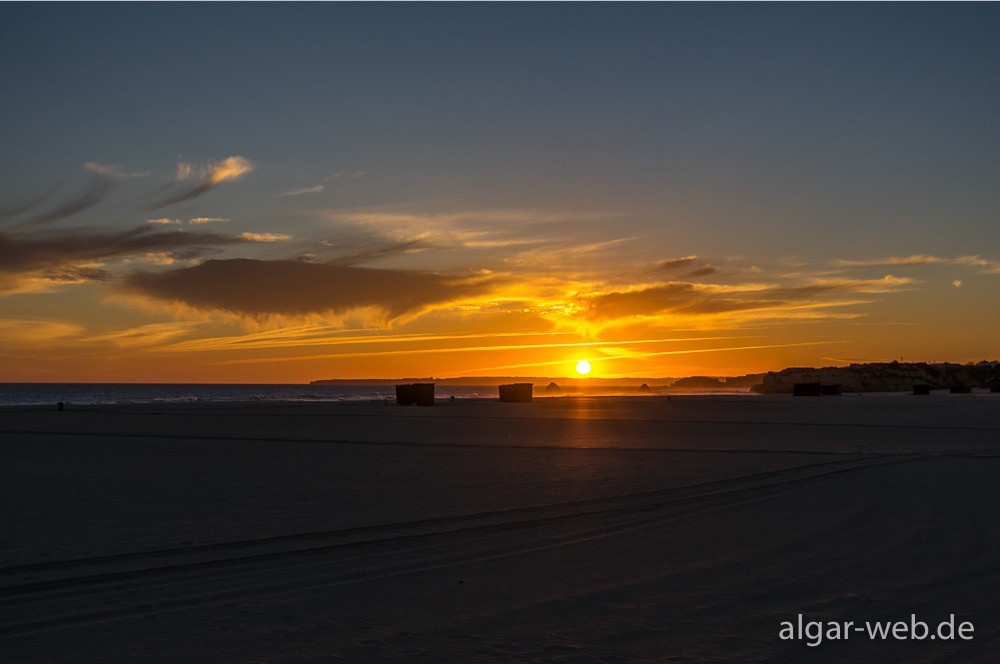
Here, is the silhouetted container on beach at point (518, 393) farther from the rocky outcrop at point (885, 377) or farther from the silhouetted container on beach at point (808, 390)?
the rocky outcrop at point (885, 377)

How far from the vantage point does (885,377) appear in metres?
133

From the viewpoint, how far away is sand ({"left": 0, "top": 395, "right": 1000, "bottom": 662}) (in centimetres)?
607

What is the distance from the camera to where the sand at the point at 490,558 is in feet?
19.9

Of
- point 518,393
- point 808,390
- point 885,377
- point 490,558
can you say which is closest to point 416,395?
point 518,393

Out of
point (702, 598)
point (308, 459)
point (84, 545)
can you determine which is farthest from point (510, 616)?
point (308, 459)

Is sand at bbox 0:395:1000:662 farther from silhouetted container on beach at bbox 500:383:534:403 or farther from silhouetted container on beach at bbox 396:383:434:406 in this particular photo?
silhouetted container on beach at bbox 500:383:534:403

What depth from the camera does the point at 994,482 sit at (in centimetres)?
1502

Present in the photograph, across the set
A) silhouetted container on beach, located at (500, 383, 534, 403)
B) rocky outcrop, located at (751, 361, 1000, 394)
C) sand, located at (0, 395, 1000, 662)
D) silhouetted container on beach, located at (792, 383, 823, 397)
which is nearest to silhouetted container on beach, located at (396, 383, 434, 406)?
silhouetted container on beach, located at (500, 383, 534, 403)

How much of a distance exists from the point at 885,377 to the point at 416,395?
95.1 meters

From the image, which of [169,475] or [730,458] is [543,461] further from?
[169,475]

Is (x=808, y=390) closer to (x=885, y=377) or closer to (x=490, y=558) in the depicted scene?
(x=885, y=377)

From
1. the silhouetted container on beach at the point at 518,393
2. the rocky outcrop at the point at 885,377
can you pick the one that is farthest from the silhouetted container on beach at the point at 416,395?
the rocky outcrop at the point at 885,377

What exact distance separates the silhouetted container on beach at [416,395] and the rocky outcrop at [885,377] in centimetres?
7167

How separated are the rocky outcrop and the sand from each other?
363 ft
